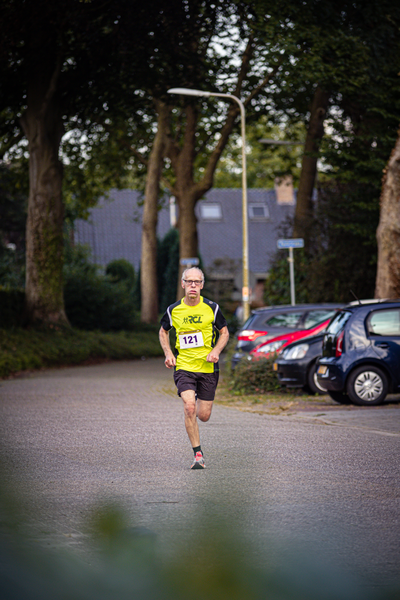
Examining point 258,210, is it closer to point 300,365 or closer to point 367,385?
point 300,365

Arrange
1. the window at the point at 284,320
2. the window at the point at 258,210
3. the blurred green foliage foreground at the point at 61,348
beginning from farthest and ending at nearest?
the window at the point at 258,210, the blurred green foliage foreground at the point at 61,348, the window at the point at 284,320

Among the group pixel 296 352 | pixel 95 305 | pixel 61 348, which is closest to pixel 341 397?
pixel 296 352

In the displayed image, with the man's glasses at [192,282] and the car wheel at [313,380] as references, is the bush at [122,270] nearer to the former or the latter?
the car wheel at [313,380]

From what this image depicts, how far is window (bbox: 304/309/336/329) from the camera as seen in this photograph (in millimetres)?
16969

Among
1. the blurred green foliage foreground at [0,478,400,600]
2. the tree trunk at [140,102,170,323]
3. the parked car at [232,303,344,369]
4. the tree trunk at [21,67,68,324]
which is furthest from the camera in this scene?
the tree trunk at [140,102,170,323]

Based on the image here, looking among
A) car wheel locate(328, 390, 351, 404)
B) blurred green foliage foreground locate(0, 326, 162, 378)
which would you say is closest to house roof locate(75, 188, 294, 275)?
blurred green foliage foreground locate(0, 326, 162, 378)

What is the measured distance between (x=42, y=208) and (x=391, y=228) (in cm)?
1250

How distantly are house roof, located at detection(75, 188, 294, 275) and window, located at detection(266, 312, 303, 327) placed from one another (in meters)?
38.7

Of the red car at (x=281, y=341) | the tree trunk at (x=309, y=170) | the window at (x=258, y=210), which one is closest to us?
the red car at (x=281, y=341)

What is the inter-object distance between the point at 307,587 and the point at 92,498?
102 inches

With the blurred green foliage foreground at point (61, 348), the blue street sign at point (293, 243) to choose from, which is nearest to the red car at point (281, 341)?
the blue street sign at point (293, 243)

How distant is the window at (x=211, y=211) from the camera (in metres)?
59.6

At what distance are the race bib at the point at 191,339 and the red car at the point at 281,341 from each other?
8515mm

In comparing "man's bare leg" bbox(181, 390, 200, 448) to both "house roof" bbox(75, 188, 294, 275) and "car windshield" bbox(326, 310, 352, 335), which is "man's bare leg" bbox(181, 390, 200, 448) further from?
"house roof" bbox(75, 188, 294, 275)
